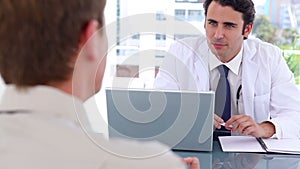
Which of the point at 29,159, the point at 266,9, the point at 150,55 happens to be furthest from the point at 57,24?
the point at 266,9

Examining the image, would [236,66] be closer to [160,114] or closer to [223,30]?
[223,30]

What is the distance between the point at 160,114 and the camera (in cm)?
132

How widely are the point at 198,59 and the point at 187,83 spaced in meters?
0.37

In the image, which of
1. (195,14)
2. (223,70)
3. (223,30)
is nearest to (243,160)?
(223,70)

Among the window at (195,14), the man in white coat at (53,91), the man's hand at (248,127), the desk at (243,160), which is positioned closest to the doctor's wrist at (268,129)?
the man's hand at (248,127)

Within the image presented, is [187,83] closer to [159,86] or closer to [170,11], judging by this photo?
[159,86]

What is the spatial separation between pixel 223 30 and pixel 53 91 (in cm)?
154

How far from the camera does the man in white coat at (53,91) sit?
0.47 metres

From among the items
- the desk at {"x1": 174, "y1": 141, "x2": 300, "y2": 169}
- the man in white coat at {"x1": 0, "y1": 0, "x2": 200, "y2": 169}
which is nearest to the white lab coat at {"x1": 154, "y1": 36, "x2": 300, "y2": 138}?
the desk at {"x1": 174, "y1": 141, "x2": 300, "y2": 169}

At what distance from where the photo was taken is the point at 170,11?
305 centimetres

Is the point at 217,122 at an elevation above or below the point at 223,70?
below

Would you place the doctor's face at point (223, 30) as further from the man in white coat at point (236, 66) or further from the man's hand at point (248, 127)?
the man's hand at point (248, 127)

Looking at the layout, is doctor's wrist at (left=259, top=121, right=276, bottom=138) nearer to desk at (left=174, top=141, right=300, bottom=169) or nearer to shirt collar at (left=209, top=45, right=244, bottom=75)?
desk at (left=174, top=141, right=300, bottom=169)

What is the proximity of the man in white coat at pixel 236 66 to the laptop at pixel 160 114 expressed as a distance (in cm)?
44
